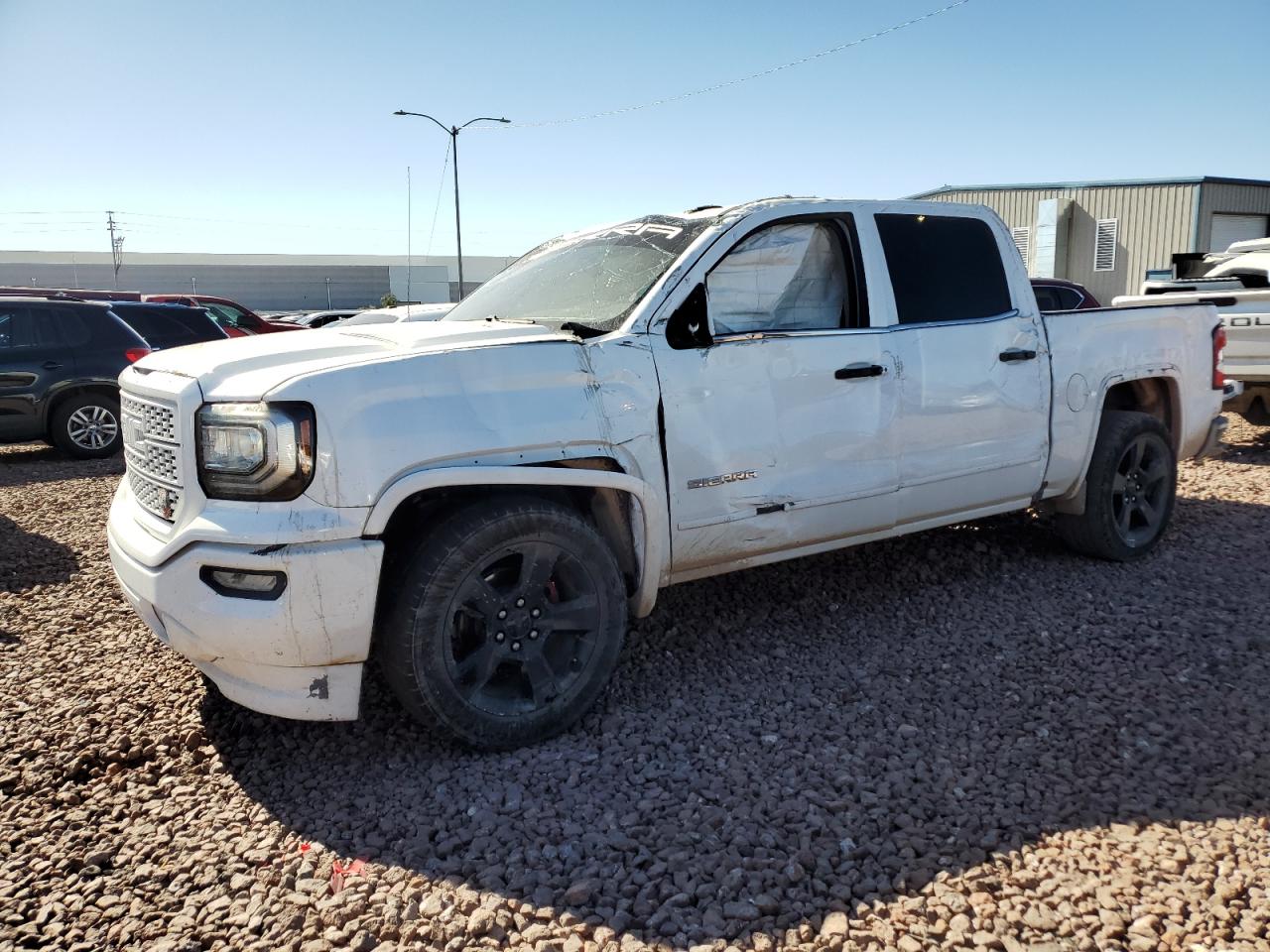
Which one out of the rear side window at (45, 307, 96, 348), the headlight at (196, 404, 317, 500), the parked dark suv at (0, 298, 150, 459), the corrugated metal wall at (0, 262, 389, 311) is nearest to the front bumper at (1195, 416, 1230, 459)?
the headlight at (196, 404, 317, 500)

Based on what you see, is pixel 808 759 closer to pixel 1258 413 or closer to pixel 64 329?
pixel 1258 413

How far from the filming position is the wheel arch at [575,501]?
3064mm

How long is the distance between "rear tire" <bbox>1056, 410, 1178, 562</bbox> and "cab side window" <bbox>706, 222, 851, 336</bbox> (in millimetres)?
2016

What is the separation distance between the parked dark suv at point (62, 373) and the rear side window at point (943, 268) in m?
8.61

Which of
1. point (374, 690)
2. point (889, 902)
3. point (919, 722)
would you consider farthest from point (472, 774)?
point (919, 722)

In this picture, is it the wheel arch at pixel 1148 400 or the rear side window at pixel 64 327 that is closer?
the wheel arch at pixel 1148 400

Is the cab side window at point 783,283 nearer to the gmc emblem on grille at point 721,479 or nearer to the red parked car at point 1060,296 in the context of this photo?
the gmc emblem on grille at point 721,479

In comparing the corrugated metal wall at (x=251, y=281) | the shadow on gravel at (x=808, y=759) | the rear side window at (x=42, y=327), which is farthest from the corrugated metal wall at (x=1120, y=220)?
the corrugated metal wall at (x=251, y=281)

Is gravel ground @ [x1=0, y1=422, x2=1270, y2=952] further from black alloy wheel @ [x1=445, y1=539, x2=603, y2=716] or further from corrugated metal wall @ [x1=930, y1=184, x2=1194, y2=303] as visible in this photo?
corrugated metal wall @ [x1=930, y1=184, x2=1194, y2=303]

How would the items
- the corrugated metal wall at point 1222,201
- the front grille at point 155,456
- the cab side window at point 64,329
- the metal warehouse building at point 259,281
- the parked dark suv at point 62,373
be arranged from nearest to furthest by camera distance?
the front grille at point 155,456, the parked dark suv at point 62,373, the cab side window at point 64,329, the corrugated metal wall at point 1222,201, the metal warehouse building at point 259,281

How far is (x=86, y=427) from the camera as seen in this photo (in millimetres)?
10188

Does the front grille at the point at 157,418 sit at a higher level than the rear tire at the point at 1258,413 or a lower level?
higher

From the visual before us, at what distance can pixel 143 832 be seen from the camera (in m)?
2.94

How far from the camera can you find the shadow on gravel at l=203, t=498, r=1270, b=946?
8.95 feet
